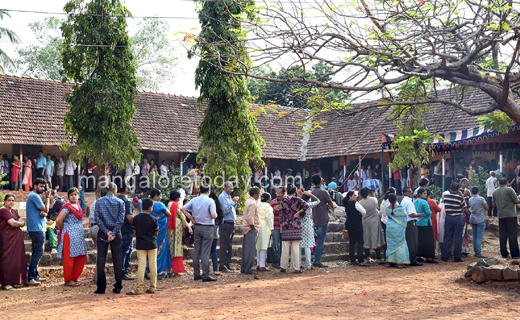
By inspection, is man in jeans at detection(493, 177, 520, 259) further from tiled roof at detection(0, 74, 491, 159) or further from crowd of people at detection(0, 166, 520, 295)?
tiled roof at detection(0, 74, 491, 159)

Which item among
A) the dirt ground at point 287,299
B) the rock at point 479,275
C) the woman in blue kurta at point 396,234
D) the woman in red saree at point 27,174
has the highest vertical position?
the woman in red saree at point 27,174

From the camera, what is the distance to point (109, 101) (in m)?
13.3

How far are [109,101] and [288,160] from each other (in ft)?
41.3

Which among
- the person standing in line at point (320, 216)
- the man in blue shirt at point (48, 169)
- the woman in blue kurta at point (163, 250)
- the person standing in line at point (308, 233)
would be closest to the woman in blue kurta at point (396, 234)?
the person standing in line at point (320, 216)

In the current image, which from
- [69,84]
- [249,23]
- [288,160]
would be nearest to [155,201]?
[249,23]

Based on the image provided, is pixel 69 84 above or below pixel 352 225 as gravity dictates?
above

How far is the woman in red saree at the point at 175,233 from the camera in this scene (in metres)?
8.97

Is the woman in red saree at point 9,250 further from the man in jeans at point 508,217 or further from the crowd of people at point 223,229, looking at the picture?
the man in jeans at point 508,217

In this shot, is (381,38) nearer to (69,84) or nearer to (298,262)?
(298,262)

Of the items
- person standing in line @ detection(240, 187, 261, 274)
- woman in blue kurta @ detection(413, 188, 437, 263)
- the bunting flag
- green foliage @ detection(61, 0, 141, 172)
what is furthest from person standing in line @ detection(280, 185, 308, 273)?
the bunting flag

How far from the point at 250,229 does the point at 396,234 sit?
10.1ft

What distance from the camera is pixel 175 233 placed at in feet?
29.5

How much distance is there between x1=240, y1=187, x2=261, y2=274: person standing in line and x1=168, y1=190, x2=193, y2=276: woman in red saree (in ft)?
3.51

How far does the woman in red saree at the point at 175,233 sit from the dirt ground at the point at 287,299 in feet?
0.89
